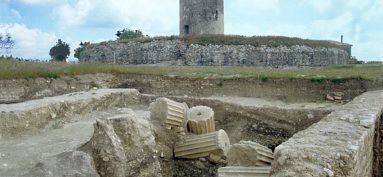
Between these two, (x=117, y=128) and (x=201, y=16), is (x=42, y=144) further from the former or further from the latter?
(x=201, y=16)

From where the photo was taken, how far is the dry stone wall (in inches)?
1005

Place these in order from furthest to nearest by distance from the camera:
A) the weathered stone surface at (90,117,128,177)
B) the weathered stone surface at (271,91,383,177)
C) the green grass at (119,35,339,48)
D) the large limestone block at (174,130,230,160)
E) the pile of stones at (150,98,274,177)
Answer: the green grass at (119,35,339,48) → the large limestone block at (174,130,230,160) → the pile of stones at (150,98,274,177) → the weathered stone surface at (90,117,128,177) → the weathered stone surface at (271,91,383,177)

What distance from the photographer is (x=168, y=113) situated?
9375 mm

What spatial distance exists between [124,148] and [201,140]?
2410 mm

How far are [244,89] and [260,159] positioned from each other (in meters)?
6.79

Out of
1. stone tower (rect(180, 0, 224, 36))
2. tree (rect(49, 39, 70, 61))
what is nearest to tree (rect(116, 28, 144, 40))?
tree (rect(49, 39, 70, 61))

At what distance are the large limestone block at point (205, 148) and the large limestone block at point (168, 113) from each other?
0.46 meters

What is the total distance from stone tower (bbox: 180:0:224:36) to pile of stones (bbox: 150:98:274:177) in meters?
20.7

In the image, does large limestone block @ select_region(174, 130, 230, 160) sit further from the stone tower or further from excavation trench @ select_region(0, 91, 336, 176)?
the stone tower

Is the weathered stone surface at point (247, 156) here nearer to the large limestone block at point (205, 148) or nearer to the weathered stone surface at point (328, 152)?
the large limestone block at point (205, 148)

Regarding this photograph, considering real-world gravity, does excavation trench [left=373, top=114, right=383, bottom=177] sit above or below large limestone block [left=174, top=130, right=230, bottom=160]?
above

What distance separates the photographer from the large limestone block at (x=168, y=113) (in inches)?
370

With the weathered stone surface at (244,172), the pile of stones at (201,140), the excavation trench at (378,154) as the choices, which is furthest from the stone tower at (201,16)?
the weathered stone surface at (244,172)

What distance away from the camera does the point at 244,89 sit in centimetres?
1469
